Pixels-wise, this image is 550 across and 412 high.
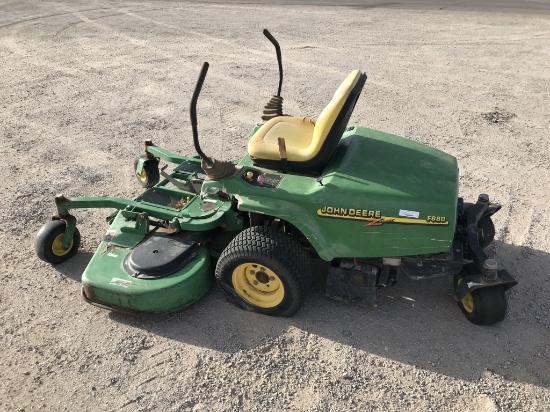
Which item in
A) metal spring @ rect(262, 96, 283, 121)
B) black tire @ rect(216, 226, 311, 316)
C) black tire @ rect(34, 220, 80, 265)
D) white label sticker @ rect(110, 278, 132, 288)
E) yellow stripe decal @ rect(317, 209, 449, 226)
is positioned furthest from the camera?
metal spring @ rect(262, 96, 283, 121)

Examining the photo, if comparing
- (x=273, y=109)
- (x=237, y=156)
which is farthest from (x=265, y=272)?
(x=237, y=156)

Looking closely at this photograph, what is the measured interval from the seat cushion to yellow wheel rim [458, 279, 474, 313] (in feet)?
5.05

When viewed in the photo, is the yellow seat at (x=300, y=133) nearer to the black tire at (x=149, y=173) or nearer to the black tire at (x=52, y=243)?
the black tire at (x=149, y=173)

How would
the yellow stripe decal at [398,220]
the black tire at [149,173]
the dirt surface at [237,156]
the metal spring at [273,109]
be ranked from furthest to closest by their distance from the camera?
1. the black tire at [149,173]
2. the metal spring at [273,109]
3. the yellow stripe decal at [398,220]
4. the dirt surface at [237,156]

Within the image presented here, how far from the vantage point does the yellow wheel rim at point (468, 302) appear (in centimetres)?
404

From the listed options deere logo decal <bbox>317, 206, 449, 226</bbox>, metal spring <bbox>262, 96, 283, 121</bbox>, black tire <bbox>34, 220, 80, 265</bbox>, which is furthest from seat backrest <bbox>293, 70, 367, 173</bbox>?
black tire <bbox>34, 220, 80, 265</bbox>

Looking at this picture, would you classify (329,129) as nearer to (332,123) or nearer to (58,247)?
(332,123)

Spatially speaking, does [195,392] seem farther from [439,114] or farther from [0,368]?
[439,114]

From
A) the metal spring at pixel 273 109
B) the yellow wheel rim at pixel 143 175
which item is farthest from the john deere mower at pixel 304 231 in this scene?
the yellow wheel rim at pixel 143 175

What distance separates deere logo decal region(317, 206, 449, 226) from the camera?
3.73 m

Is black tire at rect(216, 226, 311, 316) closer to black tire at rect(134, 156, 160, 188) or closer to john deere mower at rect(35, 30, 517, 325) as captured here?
A: john deere mower at rect(35, 30, 517, 325)

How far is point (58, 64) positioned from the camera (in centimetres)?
988

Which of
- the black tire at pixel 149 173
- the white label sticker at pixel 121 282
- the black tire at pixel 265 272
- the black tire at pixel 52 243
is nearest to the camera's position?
the black tire at pixel 265 272

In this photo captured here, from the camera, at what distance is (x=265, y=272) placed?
13.2ft
